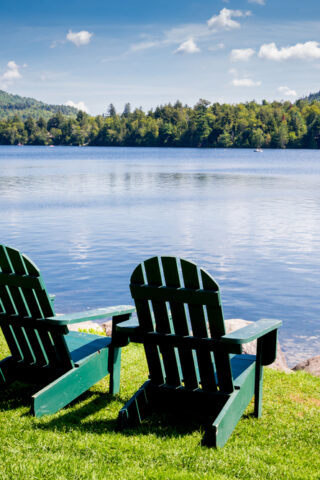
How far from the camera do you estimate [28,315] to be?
16.3ft

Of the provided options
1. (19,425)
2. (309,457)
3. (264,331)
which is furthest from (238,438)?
(19,425)

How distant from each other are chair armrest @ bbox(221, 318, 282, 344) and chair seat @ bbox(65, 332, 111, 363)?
5.07 ft

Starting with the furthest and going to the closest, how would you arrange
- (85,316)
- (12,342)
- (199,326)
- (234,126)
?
(234,126), (12,342), (85,316), (199,326)

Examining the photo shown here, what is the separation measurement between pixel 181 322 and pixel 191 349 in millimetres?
232

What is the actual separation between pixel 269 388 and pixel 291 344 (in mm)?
5253

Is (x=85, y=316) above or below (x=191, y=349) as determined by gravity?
above

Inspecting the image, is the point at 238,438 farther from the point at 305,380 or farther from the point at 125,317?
the point at 305,380

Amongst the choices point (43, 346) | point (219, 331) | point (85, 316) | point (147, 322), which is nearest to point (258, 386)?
point (219, 331)

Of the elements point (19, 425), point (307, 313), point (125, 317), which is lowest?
point (307, 313)

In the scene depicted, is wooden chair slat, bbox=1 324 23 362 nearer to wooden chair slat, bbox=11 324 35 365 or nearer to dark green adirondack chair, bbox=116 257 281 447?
wooden chair slat, bbox=11 324 35 365

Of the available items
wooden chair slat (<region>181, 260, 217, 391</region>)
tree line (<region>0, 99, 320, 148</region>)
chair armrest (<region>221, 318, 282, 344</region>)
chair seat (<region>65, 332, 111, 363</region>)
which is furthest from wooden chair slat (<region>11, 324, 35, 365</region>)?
tree line (<region>0, 99, 320, 148</region>)

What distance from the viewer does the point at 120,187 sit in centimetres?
4494

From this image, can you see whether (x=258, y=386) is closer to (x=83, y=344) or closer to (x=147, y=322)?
(x=147, y=322)

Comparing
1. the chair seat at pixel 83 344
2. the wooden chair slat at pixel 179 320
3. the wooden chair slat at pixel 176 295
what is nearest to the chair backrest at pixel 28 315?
the chair seat at pixel 83 344
